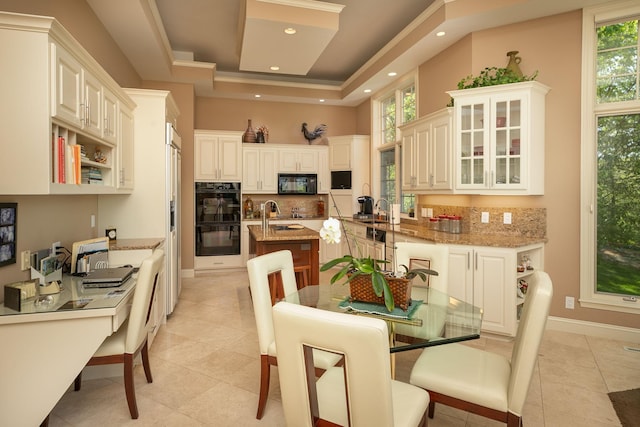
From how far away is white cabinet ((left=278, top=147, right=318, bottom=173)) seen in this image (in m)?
6.68

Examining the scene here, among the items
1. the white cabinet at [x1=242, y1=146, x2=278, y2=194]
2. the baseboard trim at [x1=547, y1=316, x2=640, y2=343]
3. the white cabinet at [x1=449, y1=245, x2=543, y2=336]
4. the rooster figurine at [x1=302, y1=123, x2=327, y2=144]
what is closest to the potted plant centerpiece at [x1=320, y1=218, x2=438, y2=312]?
the white cabinet at [x1=449, y1=245, x2=543, y2=336]

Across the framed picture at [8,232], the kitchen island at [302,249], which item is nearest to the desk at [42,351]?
the framed picture at [8,232]

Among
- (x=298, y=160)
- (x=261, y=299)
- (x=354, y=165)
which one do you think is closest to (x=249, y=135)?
(x=298, y=160)

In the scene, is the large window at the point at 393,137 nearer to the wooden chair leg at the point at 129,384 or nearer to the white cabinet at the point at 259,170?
the white cabinet at the point at 259,170

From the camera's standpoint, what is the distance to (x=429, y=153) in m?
4.14

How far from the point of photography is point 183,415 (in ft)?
7.40

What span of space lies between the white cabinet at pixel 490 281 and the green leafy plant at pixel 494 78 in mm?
1584

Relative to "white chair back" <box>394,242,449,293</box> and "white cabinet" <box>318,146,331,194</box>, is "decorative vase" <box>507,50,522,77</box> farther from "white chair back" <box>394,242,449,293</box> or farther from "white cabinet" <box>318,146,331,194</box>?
"white cabinet" <box>318,146,331,194</box>

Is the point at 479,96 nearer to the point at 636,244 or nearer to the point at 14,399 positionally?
the point at 636,244

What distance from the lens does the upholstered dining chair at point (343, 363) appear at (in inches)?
42.5

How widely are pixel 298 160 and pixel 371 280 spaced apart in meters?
5.10

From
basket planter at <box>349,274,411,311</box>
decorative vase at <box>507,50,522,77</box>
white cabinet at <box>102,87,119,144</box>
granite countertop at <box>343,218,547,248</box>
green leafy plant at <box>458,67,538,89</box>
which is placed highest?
decorative vase at <box>507,50,522,77</box>

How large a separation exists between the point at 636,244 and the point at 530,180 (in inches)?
42.6

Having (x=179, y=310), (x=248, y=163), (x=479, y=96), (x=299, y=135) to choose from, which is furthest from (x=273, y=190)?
(x=479, y=96)
